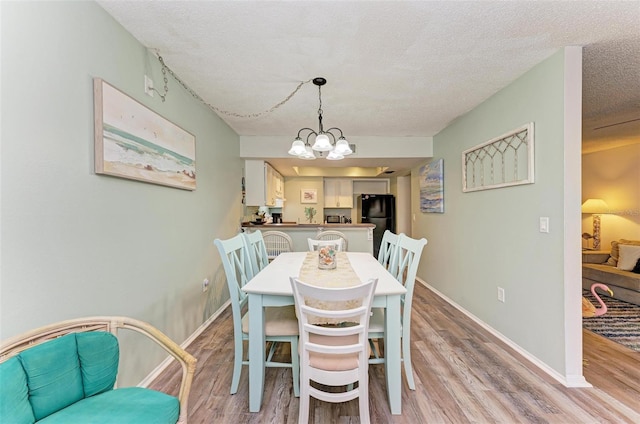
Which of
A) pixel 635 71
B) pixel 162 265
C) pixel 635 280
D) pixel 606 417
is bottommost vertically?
pixel 606 417

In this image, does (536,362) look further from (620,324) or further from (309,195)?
(309,195)

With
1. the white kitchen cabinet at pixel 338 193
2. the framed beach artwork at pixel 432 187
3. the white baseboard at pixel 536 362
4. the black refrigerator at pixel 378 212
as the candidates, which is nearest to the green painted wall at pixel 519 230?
the white baseboard at pixel 536 362

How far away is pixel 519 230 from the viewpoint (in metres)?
2.26

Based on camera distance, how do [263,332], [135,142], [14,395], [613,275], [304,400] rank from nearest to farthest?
[14,395]
[304,400]
[263,332]
[135,142]
[613,275]

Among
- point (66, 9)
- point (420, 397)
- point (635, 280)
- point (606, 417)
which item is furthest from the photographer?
point (635, 280)

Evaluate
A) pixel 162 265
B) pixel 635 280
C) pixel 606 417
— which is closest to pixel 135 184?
pixel 162 265

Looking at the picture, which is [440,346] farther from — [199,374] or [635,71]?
[635,71]

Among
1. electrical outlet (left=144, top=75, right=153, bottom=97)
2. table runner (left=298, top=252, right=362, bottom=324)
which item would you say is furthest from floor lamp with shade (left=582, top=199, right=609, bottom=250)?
electrical outlet (left=144, top=75, right=153, bottom=97)

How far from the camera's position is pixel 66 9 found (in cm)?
127

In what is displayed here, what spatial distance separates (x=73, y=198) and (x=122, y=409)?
971 millimetres

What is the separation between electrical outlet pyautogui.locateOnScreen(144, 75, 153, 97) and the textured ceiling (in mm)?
104

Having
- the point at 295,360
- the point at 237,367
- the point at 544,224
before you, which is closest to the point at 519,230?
the point at 544,224

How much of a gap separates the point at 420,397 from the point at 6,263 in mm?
2167

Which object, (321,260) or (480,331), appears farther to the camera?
(480,331)
